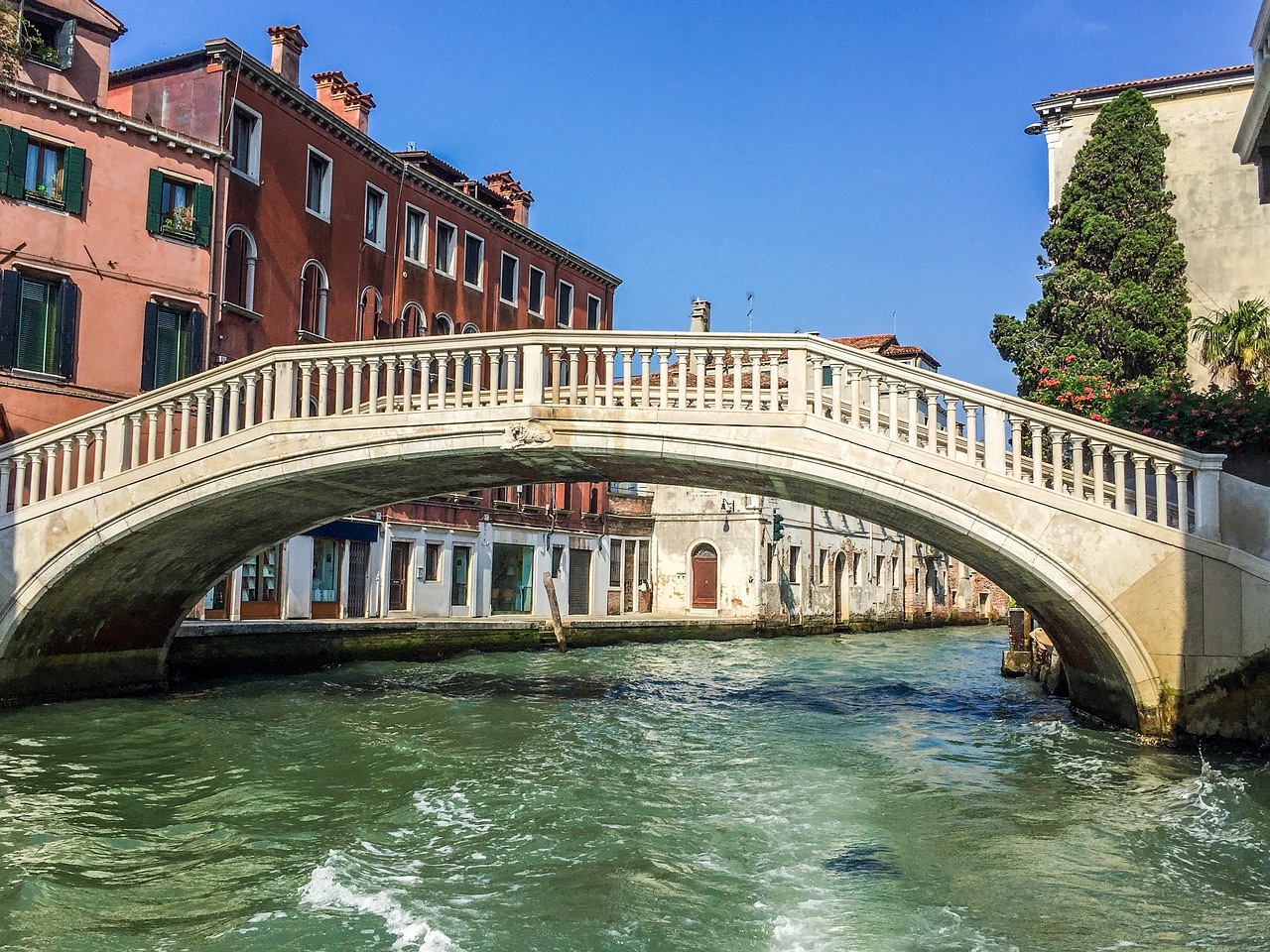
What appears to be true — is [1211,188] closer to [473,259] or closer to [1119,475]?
[1119,475]

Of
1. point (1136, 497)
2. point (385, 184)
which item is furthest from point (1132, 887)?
point (385, 184)

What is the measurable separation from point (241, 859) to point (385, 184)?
1612 centimetres

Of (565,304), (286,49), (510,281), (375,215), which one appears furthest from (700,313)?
(286,49)

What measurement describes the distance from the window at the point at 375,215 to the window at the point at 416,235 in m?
0.72

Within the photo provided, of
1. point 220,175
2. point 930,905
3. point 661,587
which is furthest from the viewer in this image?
point 661,587

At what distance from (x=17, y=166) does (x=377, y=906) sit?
11.3 metres

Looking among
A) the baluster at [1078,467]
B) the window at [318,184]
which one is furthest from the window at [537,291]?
the baluster at [1078,467]

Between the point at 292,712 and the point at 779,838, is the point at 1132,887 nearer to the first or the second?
the point at 779,838

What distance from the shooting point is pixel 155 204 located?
14.6 meters

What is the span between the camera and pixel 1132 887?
18.2ft

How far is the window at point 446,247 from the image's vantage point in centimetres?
2209

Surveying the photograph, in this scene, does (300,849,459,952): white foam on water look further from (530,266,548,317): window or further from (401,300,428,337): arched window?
(530,266,548,317): window

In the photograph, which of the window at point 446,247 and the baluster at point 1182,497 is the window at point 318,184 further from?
the baluster at point 1182,497

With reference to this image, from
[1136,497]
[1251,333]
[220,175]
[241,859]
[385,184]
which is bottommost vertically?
[241,859]
